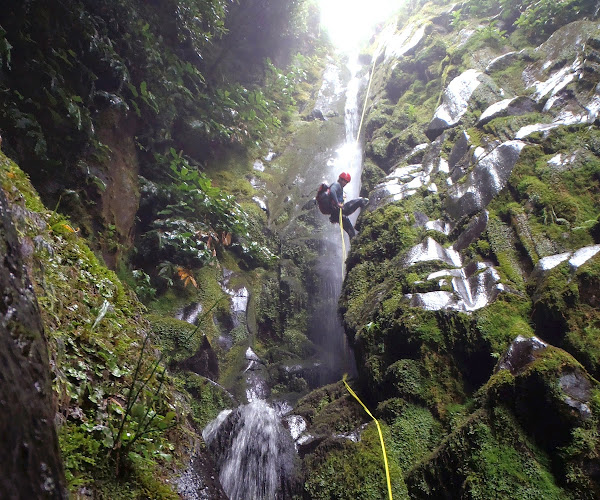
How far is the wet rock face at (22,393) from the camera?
101 centimetres

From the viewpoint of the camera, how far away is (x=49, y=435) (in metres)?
1.24

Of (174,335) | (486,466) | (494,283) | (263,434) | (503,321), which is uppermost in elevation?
(174,335)

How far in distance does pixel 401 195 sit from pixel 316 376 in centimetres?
382

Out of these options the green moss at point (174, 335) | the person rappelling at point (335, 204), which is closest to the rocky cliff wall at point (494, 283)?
the person rappelling at point (335, 204)

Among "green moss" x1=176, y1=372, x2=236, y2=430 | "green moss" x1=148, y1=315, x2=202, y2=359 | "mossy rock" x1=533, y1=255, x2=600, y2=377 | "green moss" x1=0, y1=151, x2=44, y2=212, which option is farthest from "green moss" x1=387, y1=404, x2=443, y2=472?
"green moss" x1=0, y1=151, x2=44, y2=212

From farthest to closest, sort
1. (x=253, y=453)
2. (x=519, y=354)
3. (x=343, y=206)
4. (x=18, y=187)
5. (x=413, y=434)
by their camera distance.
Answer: (x=343, y=206), (x=253, y=453), (x=413, y=434), (x=519, y=354), (x=18, y=187)

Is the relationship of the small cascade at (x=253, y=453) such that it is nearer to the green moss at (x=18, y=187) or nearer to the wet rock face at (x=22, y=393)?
the green moss at (x=18, y=187)

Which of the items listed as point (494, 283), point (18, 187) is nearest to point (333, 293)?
point (494, 283)

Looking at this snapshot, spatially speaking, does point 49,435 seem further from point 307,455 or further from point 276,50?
point 276,50

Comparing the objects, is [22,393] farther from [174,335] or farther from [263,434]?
[174,335]

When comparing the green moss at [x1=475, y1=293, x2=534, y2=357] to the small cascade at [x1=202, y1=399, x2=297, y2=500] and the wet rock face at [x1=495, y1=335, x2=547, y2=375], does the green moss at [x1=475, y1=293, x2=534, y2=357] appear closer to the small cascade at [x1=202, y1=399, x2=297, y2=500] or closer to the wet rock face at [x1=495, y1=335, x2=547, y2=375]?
the wet rock face at [x1=495, y1=335, x2=547, y2=375]

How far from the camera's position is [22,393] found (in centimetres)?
114

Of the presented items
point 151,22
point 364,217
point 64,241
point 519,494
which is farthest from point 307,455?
point 151,22

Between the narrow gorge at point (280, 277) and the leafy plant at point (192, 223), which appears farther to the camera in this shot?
the leafy plant at point (192, 223)
